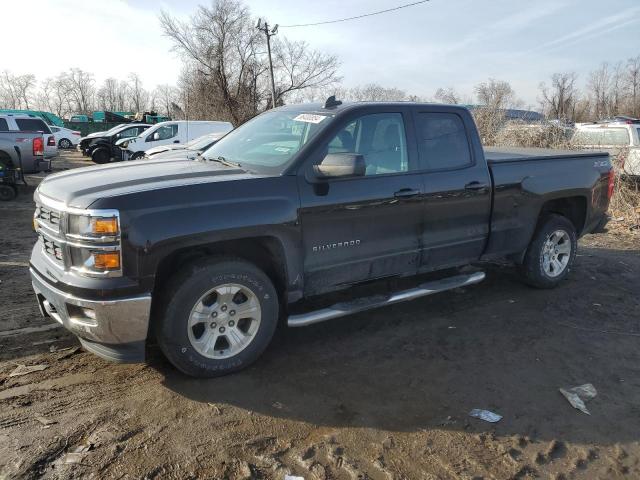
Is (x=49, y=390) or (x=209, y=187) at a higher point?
(x=209, y=187)

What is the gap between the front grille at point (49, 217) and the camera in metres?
3.27

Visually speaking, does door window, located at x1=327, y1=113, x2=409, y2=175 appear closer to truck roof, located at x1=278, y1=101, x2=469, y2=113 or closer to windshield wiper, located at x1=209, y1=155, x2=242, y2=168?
truck roof, located at x1=278, y1=101, x2=469, y2=113

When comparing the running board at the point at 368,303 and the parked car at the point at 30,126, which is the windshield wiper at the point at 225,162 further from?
the parked car at the point at 30,126

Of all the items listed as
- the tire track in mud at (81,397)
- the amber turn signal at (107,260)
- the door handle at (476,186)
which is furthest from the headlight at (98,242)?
the door handle at (476,186)

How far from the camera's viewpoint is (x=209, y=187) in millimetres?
3359

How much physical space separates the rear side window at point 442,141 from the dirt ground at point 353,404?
4.88 ft

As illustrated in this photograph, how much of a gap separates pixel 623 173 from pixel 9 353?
11.4 metres

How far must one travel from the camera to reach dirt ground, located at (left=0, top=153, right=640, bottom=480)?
2.73 m

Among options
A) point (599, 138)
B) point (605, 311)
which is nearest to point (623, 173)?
point (599, 138)


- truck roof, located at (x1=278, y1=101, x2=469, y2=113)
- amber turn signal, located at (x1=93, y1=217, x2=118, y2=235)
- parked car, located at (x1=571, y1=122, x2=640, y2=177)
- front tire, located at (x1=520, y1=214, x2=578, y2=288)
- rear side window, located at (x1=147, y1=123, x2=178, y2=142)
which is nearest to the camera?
amber turn signal, located at (x1=93, y1=217, x2=118, y2=235)

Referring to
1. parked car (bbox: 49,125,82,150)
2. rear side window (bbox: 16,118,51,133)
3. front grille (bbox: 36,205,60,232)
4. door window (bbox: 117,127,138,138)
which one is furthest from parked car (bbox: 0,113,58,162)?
parked car (bbox: 49,125,82,150)

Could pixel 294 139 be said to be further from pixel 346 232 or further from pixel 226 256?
pixel 226 256

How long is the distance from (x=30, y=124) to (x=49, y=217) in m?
18.2

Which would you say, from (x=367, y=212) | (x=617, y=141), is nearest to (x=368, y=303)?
(x=367, y=212)
